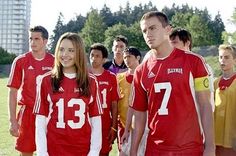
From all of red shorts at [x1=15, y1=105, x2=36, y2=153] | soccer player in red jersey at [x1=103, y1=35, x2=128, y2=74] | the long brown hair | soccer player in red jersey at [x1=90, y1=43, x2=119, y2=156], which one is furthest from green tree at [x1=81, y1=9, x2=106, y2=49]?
the long brown hair

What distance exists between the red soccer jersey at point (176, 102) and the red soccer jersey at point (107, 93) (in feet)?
7.54

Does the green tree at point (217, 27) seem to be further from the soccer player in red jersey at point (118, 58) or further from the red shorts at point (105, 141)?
the red shorts at point (105, 141)

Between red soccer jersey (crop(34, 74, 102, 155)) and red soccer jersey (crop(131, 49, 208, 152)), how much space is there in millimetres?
698

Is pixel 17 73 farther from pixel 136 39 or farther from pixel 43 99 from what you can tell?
pixel 136 39

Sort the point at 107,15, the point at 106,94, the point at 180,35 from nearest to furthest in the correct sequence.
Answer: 1. the point at 180,35
2. the point at 106,94
3. the point at 107,15

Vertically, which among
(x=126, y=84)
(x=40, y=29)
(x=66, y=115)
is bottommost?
(x=66, y=115)

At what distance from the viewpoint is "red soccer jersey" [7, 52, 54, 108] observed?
5.93m

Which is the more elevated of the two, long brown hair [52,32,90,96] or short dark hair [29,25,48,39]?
short dark hair [29,25,48,39]

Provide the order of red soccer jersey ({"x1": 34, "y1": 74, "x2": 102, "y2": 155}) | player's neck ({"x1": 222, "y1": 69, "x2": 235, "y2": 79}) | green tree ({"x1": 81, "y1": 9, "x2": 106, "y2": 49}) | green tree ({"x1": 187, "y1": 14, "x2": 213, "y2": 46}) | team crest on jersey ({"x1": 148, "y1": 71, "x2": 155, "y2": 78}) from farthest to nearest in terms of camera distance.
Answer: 1. green tree ({"x1": 81, "y1": 9, "x2": 106, "y2": 49})
2. green tree ({"x1": 187, "y1": 14, "x2": 213, "y2": 46})
3. player's neck ({"x1": 222, "y1": 69, "x2": 235, "y2": 79})
4. red soccer jersey ({"x1": 34, "y1": 74, "x2": 102, "y2": 155})
5. team crest on jersey ({"x1": 148, "y1": 71, "x2": 155, "y2": 78})

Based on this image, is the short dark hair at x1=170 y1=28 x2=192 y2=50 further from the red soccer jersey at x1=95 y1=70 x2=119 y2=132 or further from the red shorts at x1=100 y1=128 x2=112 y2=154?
the red shorts at x1=100 y1=128 x2=112 y2=154

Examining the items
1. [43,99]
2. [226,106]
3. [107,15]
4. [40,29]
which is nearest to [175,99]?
[43,99]

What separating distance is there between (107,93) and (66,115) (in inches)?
80.1

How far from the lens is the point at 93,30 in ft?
255

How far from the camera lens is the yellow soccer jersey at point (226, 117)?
17.7 feet
